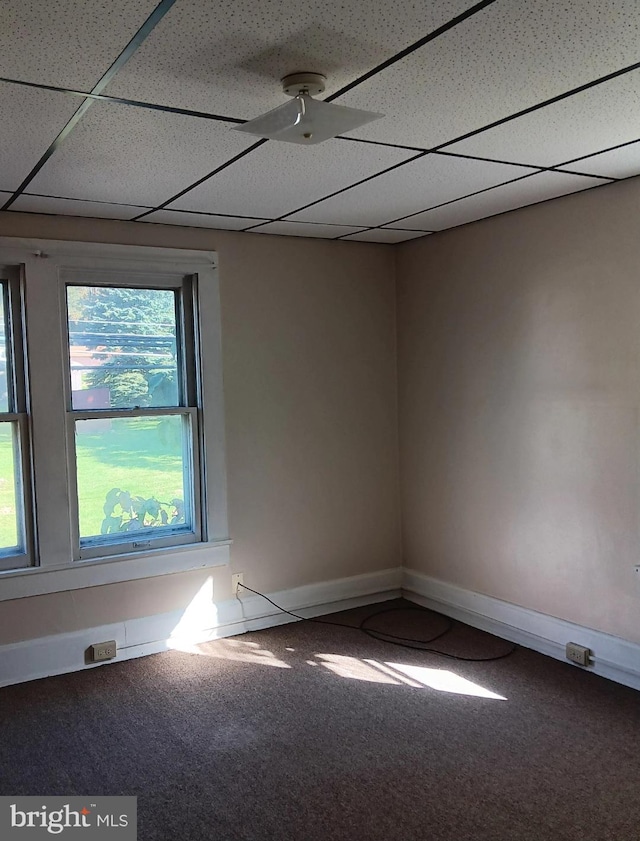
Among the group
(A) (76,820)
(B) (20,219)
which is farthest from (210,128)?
(A) (76,820)

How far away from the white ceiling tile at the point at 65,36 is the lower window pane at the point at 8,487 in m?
2.08

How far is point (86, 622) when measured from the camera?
3.74 m

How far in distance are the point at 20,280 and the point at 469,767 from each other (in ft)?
9.69

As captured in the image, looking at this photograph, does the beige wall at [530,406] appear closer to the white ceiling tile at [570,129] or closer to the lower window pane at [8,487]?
the white ceiling tile at [570,129]

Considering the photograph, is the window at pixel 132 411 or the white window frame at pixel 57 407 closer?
the white window frame at pixel 57 407

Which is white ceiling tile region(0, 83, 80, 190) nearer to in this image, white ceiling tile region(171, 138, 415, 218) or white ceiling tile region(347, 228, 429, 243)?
white ceiling tile region(171, 138, 415, 218)

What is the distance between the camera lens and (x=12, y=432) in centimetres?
361

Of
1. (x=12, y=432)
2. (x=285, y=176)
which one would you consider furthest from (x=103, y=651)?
(x=285, y=176)

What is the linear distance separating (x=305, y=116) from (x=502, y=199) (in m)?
1.79

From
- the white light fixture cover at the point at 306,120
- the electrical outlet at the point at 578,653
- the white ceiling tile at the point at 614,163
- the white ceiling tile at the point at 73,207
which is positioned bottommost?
the electrical outlet at the point at 578,653

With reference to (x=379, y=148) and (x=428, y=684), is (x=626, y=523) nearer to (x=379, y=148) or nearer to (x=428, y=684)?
(x=428, y=684)

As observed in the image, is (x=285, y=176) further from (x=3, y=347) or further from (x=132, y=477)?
(x=132, y=477)

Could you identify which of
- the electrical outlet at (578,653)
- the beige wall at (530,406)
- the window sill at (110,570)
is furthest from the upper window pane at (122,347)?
the electrical outlet at (578,653)

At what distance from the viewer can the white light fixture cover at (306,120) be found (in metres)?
1.96
